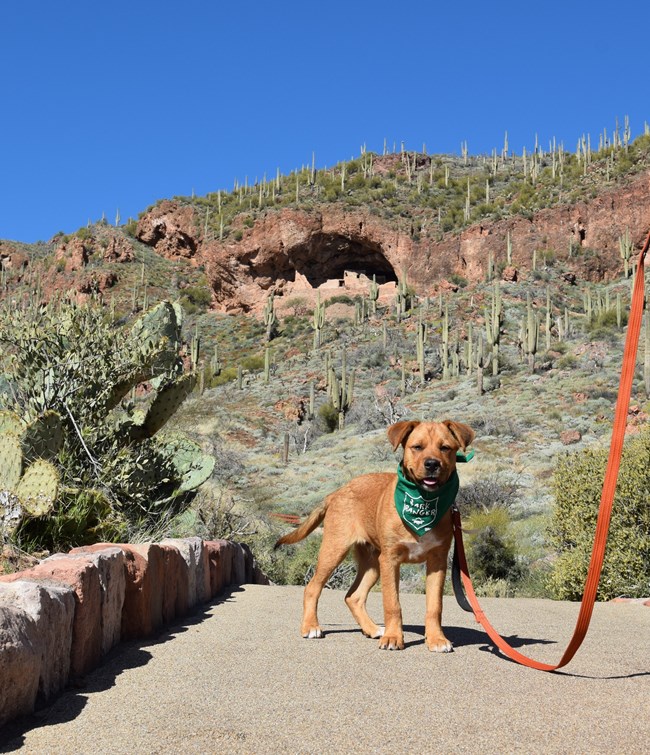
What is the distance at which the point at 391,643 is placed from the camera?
4980 mm

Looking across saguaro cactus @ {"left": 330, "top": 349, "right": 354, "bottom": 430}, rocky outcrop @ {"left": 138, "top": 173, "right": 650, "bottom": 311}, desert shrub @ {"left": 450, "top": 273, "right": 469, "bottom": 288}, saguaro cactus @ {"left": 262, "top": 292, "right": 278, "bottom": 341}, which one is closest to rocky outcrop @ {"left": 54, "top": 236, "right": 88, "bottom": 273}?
rocky outcrop @ {"left": 138, "top": 173, "right": 650, "bottom": 311}

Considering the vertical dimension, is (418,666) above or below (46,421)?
below

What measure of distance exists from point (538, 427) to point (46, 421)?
75.1 ft

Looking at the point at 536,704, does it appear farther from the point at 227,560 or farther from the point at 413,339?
the point at 413,339

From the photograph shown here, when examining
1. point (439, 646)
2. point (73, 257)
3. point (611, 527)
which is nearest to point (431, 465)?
point (439, 646)

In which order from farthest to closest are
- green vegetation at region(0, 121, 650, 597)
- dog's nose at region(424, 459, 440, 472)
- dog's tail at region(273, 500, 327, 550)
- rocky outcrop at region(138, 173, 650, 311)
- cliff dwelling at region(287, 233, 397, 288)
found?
cliff dwelling at region(287, 233, 397, 288)
rocky outcrop at region(138, 173, 650, 311)
green vegetation at region(0, 121, 650, 597)
dog's tail at region(273, 500, 327, 550)
dog's nose at region(424, 459, 440, 472)

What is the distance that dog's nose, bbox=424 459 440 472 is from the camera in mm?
4801

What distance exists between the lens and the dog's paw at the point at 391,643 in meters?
4.98

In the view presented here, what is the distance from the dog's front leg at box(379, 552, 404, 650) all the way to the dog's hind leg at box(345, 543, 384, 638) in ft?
2.15

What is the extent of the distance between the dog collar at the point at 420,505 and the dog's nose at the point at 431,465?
14 centimetres

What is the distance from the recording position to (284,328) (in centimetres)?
5850

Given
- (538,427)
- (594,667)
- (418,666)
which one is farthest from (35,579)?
(538,427)

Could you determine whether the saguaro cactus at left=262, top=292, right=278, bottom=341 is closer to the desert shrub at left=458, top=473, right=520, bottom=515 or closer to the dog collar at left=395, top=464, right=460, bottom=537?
the desert shrub at left=458, top=473, right=520, bottom=515

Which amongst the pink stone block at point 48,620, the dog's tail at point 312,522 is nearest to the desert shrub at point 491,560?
the dog's tail at point 312,522
